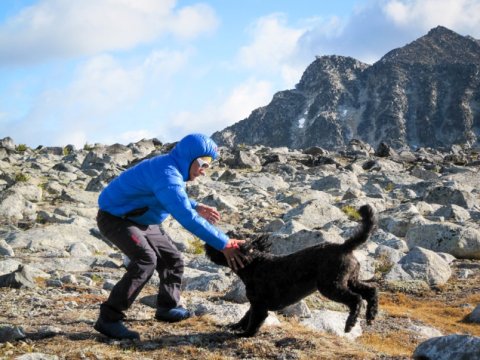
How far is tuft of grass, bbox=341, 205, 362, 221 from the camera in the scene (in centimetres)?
1972

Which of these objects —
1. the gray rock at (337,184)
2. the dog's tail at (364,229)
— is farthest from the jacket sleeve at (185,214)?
the gray rock at (337,184)

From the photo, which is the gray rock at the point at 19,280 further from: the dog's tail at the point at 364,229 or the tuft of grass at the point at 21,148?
the tuft of grass at the point at 21,148

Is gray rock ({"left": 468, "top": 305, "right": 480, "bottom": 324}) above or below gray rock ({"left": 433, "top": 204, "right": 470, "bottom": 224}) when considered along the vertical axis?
below

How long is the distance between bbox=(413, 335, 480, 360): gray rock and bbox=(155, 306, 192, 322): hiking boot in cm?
302

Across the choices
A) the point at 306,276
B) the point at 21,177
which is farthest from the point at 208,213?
the point at 21,177

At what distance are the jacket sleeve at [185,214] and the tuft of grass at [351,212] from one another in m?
13.5

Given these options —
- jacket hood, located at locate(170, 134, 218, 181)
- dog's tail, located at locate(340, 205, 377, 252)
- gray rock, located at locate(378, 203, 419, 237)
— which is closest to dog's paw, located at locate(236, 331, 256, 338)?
dog's tail, located at locate(340, 205, 377, 252)

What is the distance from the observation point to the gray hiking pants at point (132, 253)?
22.1ft

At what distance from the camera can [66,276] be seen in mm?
10500

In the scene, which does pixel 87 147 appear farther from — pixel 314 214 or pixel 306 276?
pixel 306 276

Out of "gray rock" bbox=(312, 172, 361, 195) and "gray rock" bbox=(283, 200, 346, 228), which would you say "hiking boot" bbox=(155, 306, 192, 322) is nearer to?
"gray rock" bbox=(283, 200, 346, 228)

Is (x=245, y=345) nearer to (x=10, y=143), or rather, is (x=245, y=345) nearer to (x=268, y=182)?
(x=268, y=182)

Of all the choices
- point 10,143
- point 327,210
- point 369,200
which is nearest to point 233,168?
point 369,200

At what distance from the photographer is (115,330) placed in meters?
6.70
